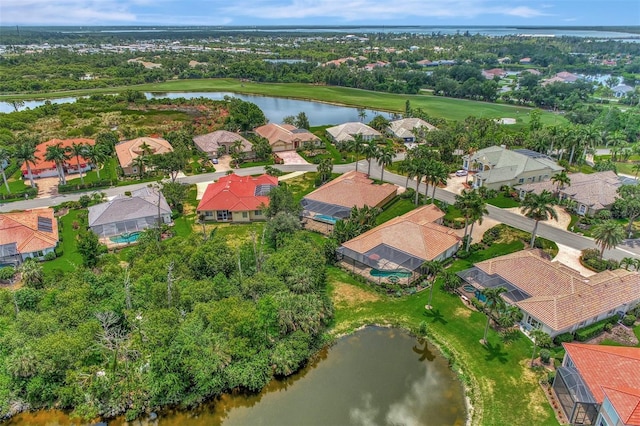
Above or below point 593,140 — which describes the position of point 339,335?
below

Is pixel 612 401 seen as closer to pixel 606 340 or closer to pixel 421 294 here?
pixel 606 340

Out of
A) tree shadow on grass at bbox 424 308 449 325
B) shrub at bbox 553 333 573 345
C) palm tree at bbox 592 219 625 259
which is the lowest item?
tree shadow on grass at bbox 424 308 449 325

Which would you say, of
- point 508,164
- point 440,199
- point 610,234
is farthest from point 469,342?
point 508,164

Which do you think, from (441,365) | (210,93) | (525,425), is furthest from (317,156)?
(210,93)

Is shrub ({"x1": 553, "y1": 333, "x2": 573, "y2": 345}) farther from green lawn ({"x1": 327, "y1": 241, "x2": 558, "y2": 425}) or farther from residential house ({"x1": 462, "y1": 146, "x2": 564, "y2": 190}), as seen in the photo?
residential house ({"x1": 462, "y1": 146, "x2": 564, "y2": 190})

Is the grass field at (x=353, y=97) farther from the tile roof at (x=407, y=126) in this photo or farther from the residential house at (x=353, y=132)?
the residential house at (x=353, y=132)

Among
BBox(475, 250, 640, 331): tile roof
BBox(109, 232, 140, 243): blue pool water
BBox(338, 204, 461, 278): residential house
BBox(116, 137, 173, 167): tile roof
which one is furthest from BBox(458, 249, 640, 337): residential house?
BBox(116, 137, 173, 167): tile roof

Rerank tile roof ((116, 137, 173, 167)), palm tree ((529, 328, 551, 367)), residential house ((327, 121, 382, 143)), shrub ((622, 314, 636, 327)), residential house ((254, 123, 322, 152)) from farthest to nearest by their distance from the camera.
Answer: residential house ((327, 121, 382, 143)) → residential house ((254, 123, 322, 152)) → tile roof ((116, 137, 173, 167)) → shrub ((622, 314, 636, 327)) → palm tree ((529, 328, 551, 367))

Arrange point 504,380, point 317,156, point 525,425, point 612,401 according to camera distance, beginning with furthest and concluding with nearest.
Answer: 1. point 317,156
2. point 504,380
3. point 525,425
4. point 612,401
